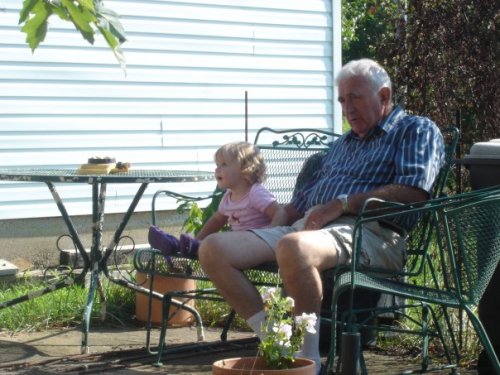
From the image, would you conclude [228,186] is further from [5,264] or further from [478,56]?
[5,264]

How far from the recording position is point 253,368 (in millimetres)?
3680

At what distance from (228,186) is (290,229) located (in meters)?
0.42

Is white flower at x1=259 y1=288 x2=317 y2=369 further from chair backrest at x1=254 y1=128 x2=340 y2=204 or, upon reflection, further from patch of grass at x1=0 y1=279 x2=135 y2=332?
patch of grass at x1=0 y1=279 x2=135 y2=332

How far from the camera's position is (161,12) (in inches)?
361

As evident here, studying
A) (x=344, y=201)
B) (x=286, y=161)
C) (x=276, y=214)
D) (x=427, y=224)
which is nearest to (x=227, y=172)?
(x=276, y=214)

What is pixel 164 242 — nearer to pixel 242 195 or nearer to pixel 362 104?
pixel 242 195

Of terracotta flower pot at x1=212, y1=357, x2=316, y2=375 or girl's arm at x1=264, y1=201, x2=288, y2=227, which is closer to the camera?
terracotta flower pot at x1=212, y1=357, x2=316, y2=375

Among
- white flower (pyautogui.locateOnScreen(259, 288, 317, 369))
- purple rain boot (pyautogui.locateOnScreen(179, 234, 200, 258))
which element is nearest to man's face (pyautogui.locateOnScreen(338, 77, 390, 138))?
purple rain boot (pyautogui.locateOnScreen(179, 234, 200, 258))

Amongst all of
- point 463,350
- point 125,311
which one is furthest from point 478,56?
point 125,311

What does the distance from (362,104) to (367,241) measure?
0.71 metres

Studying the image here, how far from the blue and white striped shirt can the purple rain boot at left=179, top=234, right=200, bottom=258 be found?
1.89 feet

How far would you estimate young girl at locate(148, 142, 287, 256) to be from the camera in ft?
16.8

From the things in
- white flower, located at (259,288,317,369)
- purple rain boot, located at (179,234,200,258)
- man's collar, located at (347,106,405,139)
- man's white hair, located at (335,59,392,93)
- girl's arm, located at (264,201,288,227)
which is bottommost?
white flower, located at (259,288,317,369)

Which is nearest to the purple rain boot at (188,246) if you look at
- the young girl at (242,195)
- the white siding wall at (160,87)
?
the young girl at (242,195)
